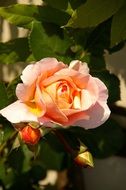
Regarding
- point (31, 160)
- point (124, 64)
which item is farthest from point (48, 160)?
point (124, 64)

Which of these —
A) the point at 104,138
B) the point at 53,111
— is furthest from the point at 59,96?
the point at 104,138

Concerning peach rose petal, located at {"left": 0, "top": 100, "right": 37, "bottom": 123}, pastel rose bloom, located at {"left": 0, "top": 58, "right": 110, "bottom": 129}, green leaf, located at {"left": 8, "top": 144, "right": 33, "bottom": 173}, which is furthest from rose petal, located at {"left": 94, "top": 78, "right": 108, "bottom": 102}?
green leaf, located at {"left": 8, "top": 144, "right": 33, "bottom": 173}

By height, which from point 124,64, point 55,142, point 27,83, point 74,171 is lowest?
point 74,171

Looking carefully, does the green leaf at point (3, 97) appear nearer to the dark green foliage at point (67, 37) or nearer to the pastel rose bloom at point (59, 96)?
the dark green foliage at point (67, 37)

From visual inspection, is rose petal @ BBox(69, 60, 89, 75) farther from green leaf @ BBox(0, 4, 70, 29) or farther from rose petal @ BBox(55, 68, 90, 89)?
green leaf @ BBox(0, 4, 70, 29)

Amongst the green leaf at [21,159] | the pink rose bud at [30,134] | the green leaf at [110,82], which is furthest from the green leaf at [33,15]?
the green leaf at [21,159]

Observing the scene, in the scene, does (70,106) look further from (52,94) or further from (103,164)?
(103,164)
